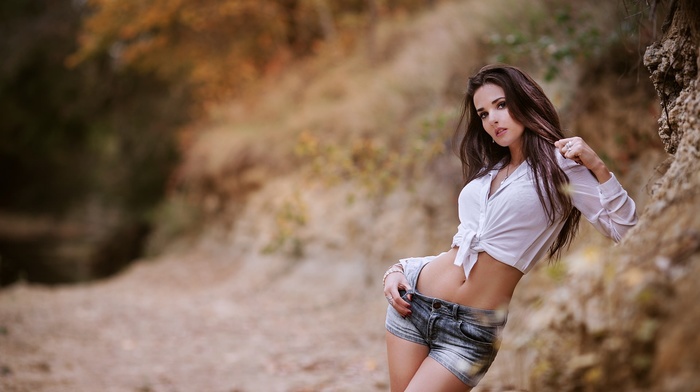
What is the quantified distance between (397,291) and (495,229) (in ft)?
1.61

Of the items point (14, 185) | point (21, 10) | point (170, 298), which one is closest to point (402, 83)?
point (170, 298)

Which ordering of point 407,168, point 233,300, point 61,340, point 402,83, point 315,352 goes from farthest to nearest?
point 233,300 < point 402,83 < point 407,168 < point 61,340 < point 315,352

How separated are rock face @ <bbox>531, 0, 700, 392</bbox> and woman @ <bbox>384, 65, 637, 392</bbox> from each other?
11.6 inches

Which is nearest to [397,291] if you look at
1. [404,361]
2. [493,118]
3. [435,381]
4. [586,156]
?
[404,361]

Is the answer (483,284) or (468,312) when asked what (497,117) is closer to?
(483,284)

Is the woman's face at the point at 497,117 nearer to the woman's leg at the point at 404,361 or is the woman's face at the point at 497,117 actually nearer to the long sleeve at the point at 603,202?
the long sleeve at the point at 603,202

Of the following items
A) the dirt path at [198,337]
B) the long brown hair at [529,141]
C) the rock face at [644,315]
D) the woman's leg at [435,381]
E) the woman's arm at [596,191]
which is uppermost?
the dirt path at [198,337]

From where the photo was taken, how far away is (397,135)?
827 centimetres

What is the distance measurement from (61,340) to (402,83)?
5227 mm

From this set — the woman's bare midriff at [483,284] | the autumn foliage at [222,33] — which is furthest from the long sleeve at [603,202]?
the autumn foliage at [222,33]

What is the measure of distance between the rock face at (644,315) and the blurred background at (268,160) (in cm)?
4

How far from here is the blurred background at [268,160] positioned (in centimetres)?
A: 530

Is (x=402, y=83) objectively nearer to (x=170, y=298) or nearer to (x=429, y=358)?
(x=170, y=298)

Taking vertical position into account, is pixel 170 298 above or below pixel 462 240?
above
